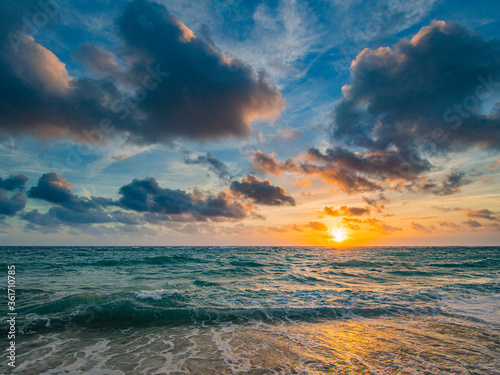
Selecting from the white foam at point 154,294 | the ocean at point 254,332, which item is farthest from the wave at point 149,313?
the white foam at point 154,294

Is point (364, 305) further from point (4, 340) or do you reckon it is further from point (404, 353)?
point (4, 340)

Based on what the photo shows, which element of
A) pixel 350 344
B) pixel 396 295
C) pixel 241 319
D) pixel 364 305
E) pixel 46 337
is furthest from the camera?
pixel 396 295

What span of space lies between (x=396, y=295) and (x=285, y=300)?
7.27 metres

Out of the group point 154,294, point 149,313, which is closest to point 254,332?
point 149,313

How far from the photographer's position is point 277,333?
8711 millimetres

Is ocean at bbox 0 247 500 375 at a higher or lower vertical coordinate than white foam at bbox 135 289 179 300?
lower

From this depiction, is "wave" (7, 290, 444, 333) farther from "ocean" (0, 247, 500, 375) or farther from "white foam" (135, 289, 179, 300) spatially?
"white foam" (135, 289, 179, 300)

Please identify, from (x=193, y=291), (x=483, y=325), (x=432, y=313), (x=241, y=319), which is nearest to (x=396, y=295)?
(x=432, y=313)

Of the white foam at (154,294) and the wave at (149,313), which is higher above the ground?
the white foam at (154,294)

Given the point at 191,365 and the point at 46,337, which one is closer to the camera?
the point at 191,365

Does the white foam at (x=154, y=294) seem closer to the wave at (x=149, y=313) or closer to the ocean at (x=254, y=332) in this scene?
the ocean at (x=254, y=332)

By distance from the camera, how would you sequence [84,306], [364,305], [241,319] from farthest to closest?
1. [364,305]
2. [84,306]
3. [241,319]

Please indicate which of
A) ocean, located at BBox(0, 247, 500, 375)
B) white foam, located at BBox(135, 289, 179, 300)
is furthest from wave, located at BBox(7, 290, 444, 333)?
→ white foam, located at BBox(135, 289, 179, 300)

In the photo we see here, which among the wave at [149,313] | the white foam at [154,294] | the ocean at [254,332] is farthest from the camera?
the white foam at [154,294]
